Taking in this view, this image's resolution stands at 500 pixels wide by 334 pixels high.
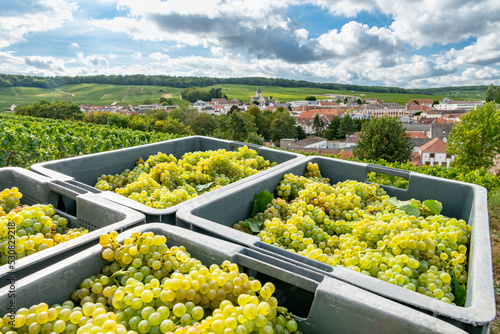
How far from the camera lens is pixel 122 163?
351cm

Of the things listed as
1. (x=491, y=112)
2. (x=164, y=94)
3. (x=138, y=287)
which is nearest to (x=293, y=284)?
(x=138, y=287)

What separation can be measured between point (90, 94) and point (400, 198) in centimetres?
8875

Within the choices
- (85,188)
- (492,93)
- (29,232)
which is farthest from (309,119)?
(29,232)

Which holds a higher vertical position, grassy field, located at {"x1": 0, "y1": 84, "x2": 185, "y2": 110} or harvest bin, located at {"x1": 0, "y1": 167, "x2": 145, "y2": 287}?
harvest bin, located at {"x1": 0, "y1": 167, "x2": 145, "y2": 287}

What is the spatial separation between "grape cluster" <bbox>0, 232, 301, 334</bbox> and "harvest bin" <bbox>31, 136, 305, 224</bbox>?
49 centimetres

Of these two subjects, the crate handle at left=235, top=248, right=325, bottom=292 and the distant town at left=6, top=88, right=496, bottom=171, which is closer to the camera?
the crate handle at left=235, top=248, right=325, bottom=292

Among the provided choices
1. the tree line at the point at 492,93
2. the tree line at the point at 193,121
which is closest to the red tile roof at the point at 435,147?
the tree line at the point at 193,121

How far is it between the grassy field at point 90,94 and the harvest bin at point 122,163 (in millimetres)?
64336

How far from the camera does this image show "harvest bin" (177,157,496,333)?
3.64 ft

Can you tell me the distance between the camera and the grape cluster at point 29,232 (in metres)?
1.52

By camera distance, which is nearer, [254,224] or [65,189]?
[65,189]

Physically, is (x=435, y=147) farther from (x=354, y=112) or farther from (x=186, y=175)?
(x=186, y=175)

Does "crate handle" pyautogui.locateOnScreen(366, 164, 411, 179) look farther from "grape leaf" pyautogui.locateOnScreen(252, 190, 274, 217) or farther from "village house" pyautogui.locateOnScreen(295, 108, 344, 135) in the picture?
"village house" pyautogui.locateOnScreen(295, 108, 344, 135)

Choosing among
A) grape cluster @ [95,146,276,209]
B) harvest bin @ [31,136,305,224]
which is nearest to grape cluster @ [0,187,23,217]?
harvest bin @ [31,136,305,224]
